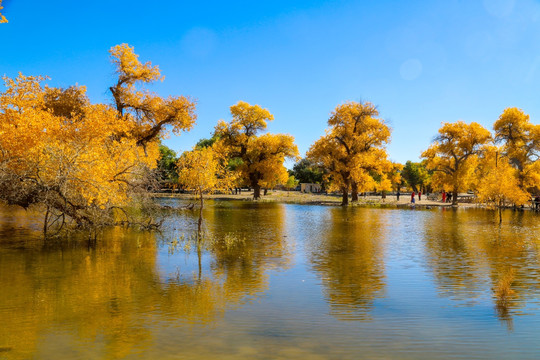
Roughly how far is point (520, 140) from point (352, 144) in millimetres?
25034

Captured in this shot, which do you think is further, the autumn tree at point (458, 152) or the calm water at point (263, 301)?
the autumn tree at point (458, 152)

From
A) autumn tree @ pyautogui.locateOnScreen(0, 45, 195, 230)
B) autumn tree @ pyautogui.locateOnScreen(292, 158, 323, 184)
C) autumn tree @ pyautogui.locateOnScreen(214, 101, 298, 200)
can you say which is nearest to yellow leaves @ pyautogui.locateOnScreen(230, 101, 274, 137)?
autumn tree @ pyautogui.locateOnScreen(214, 101, 298, 200)

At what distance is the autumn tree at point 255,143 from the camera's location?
6831 centimetres

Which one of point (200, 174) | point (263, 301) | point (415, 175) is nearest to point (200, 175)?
point (200, 174)

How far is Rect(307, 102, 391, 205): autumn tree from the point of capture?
57.5 metres

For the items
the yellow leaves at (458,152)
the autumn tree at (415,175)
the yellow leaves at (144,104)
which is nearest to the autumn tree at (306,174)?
the autumn tree at (415,175)

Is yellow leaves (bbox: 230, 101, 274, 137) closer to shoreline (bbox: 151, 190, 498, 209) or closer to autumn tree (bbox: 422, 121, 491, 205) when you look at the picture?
shoreline (bbox: 151, 190, 498, 209)

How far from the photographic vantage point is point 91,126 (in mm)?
22781

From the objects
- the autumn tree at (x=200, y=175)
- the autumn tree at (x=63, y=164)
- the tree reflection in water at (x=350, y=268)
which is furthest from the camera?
the autumn tree at (x=200, y=175)

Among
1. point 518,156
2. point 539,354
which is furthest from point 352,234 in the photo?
point 518,156

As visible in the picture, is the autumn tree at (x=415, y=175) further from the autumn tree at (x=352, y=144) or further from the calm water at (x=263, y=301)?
the calm water at (x=263, y=301)

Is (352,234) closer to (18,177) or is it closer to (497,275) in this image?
(497,275)

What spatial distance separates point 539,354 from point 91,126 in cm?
2265

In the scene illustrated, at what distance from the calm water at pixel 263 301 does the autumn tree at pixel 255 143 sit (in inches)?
1946
